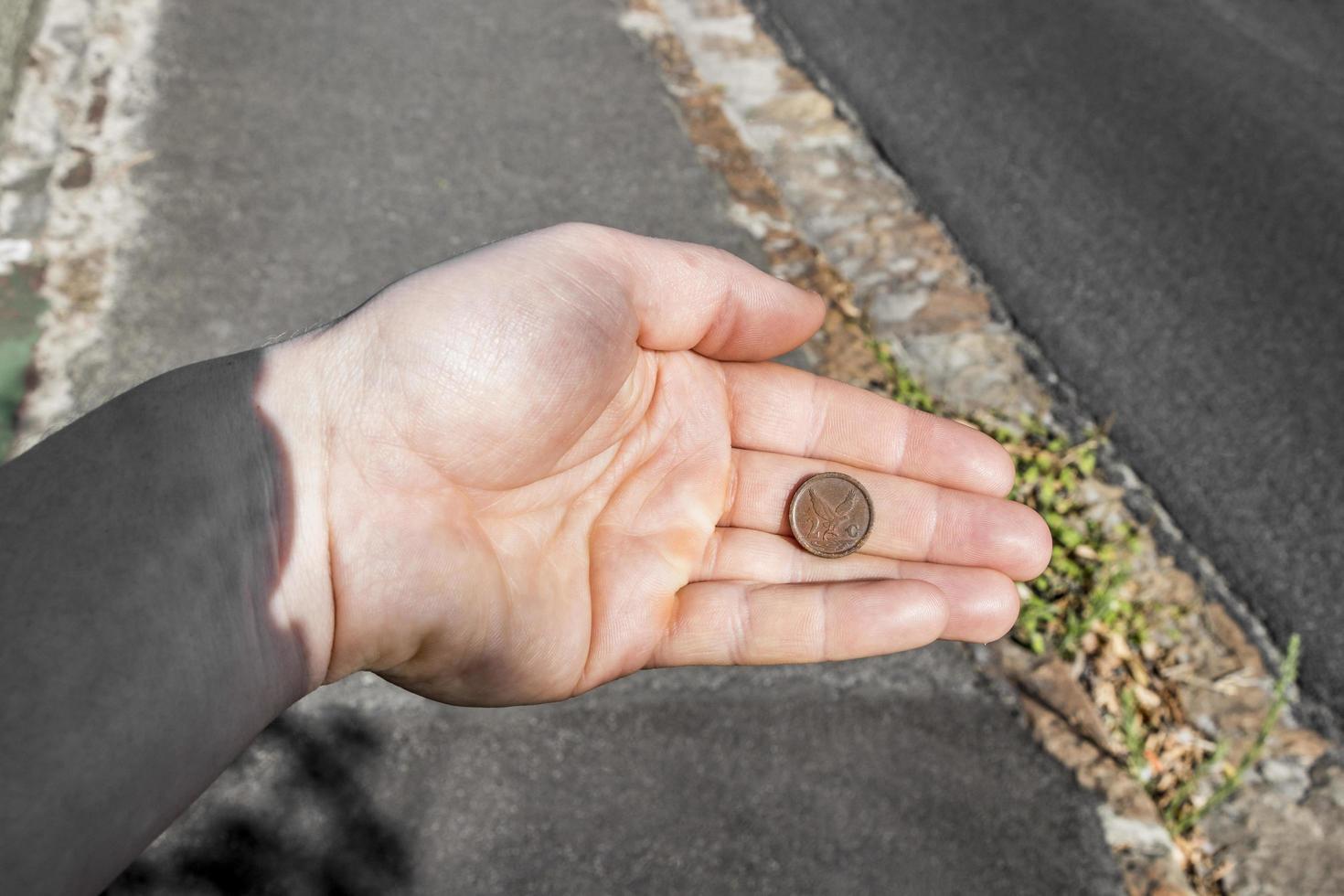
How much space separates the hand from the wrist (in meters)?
0.01

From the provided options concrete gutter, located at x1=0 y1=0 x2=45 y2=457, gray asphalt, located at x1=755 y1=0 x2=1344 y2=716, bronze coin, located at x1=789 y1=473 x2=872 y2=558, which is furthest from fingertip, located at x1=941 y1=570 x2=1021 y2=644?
concrete gutter, located at x1=0 y1=0 x2=45 y2=457

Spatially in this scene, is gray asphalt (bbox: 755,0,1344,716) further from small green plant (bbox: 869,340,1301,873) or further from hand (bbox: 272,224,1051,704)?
hand (bbox: 272,224,1051,704)

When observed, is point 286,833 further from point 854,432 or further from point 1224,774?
point 1224,774

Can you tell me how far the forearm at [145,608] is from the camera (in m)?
1.69

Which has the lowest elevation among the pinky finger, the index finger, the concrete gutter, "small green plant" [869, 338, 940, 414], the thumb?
the concrete gutter

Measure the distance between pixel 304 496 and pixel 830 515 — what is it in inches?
54.2

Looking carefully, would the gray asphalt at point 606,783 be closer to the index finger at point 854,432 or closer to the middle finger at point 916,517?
the middle finger at point 916,517

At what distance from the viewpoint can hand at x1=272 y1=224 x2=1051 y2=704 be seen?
7.55ft

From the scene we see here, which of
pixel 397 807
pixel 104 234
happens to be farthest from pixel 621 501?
pixel 104 234

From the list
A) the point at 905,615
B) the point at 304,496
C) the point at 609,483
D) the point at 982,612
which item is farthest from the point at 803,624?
the point at 304,496

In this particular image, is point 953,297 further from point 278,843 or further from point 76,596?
point 76,596

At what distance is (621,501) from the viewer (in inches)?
108

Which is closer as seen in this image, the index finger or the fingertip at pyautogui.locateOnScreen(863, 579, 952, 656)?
the fingertip at pyautogui.locateOnScreen(863, 579, 952, 656)

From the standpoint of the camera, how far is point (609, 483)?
2764mm
